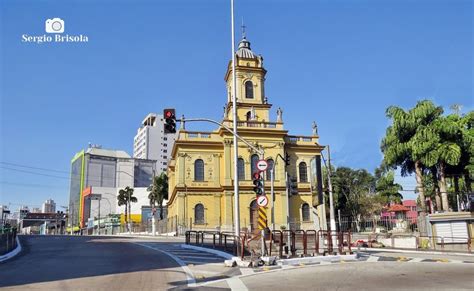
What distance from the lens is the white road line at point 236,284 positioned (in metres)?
10.9

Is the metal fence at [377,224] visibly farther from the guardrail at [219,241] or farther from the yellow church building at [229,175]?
the guardrail at [219,241]

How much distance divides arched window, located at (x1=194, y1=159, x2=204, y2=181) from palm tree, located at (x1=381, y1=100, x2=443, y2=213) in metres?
21.1

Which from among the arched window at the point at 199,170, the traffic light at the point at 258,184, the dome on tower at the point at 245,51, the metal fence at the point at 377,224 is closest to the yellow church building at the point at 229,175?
the arched window at the point at 199,170

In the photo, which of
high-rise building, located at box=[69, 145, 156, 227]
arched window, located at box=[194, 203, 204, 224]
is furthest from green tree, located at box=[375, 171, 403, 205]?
high-rise building, located at box=[69, 145, 156, 227]

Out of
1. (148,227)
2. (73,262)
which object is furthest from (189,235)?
(148,227)

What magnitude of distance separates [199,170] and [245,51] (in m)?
17.3

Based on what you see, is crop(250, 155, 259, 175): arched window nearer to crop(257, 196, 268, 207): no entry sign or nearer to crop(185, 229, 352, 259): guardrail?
crop(185, 229, 352, 259): guardrail

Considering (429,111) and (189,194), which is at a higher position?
(429,111)

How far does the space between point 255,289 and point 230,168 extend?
37.6 m

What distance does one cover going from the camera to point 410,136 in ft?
114

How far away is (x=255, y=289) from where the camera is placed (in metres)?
10.8

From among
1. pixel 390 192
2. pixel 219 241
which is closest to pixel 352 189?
pixel 390 192

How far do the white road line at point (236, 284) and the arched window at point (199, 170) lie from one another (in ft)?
120

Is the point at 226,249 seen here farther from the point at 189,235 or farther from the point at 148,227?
the point at 148,227
